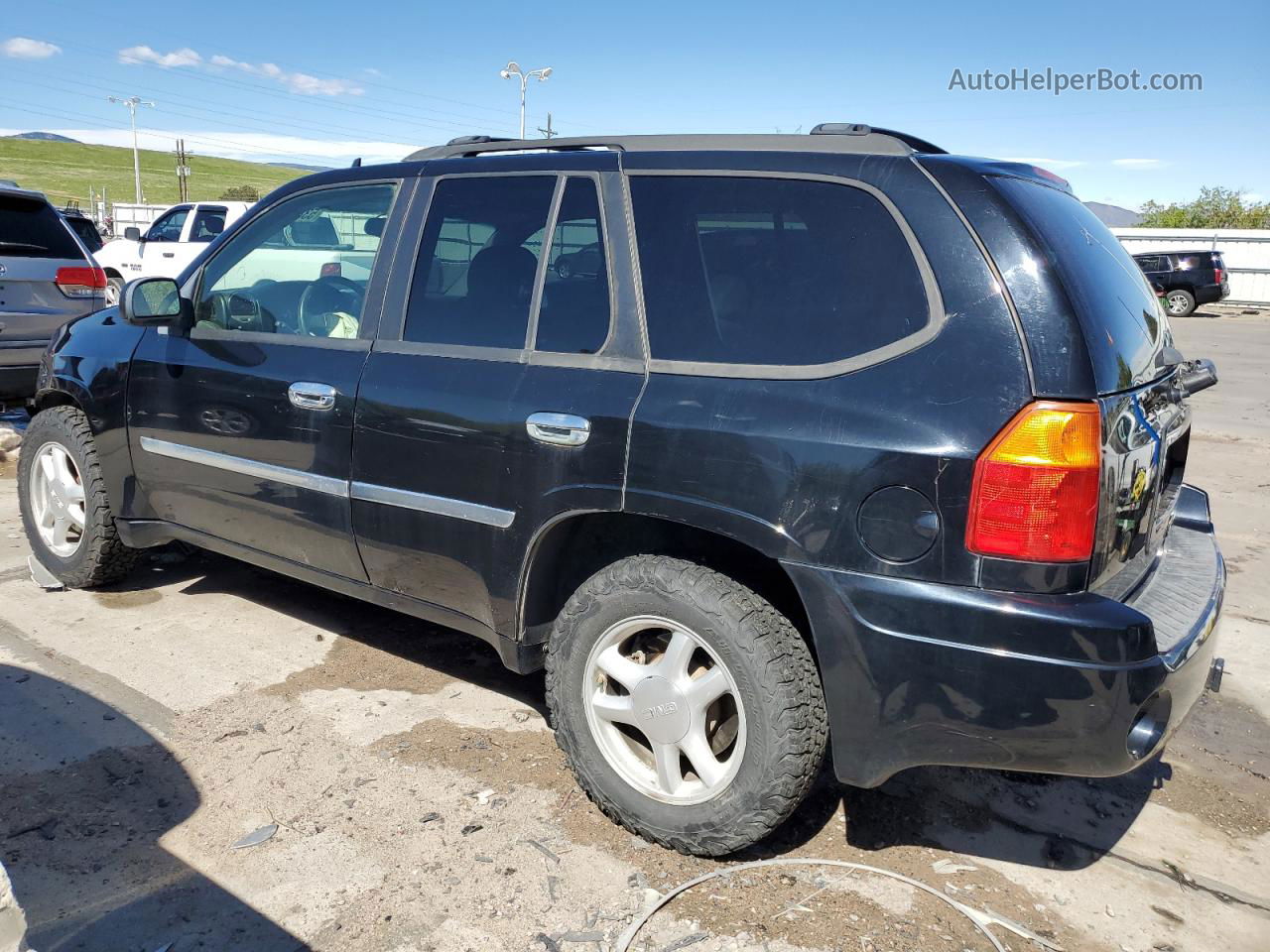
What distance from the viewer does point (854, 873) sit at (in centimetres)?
274

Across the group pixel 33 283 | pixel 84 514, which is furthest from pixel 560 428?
pixel 33 283

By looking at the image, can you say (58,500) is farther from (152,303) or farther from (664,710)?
(664,710)

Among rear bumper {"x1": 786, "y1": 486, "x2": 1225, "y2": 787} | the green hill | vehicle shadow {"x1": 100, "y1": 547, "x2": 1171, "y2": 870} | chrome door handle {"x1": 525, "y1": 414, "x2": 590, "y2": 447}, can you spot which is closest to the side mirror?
vehicle shadow {"x1": 100, "y1": 547, "x2": 1171, "y2": 870}

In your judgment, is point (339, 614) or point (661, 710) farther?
point (339, 614)

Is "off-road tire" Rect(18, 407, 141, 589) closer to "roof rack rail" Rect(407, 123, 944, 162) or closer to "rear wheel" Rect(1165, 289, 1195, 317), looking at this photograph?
"roof rack rail" Rect(407, 123, 944, 162)

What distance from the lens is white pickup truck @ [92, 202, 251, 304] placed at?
52.5ft

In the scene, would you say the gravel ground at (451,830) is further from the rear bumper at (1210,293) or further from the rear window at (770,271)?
the rear bumper at (1210,293)

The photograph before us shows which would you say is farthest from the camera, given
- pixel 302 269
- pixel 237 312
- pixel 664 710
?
pixel 237 312

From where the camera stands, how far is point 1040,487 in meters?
2.20

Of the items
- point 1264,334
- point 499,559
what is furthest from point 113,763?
point 1264,334

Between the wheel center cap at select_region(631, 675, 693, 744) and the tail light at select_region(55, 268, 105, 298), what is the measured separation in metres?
6.85

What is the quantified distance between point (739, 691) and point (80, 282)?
7204 mm

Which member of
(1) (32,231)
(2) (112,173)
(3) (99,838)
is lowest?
(3) (99,838)

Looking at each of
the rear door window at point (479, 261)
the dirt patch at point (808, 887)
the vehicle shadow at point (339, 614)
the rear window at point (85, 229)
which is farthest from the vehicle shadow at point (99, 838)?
the rear window at point (85, 229)
